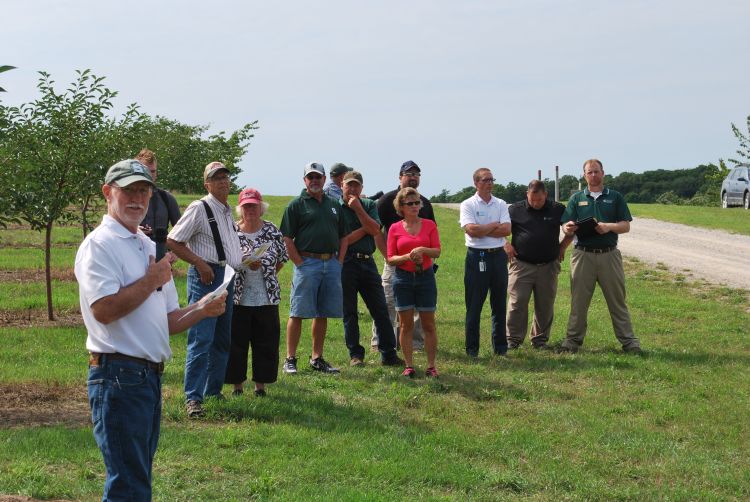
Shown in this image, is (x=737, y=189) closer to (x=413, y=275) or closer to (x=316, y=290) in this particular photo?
(x=413, y=275)

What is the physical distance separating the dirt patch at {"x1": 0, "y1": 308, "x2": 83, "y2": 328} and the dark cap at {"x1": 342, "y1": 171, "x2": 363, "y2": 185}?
4881 mm

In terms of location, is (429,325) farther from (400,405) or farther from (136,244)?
(136,244)

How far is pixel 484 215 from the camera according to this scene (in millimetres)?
11000

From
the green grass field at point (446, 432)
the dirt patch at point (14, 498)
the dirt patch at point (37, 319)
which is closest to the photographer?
the dirt patch at point (14, 498)

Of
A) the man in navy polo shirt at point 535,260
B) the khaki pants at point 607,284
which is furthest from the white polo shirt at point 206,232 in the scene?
the khaki pants at point 607,284

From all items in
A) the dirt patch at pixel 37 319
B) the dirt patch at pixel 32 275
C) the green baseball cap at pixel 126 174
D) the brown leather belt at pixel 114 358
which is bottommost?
the dirt patch at pixel 37 319

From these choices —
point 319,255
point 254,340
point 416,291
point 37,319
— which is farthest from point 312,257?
point 37,319

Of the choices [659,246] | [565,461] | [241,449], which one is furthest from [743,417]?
[659,246]

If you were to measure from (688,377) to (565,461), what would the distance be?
3.56 metres

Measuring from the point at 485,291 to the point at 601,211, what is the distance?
5.64ft

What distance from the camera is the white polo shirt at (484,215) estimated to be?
36.1 ft

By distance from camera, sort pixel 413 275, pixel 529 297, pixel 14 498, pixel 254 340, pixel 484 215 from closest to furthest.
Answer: pixel 14 498 → pixel 254 340 → pixel 413 275 → pixel 484 215 → pixel 529 297

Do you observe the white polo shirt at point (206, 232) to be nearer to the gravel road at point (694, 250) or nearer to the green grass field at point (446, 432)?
the green grass field at point (446, 432)

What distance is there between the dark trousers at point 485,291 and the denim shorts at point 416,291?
1488mm
